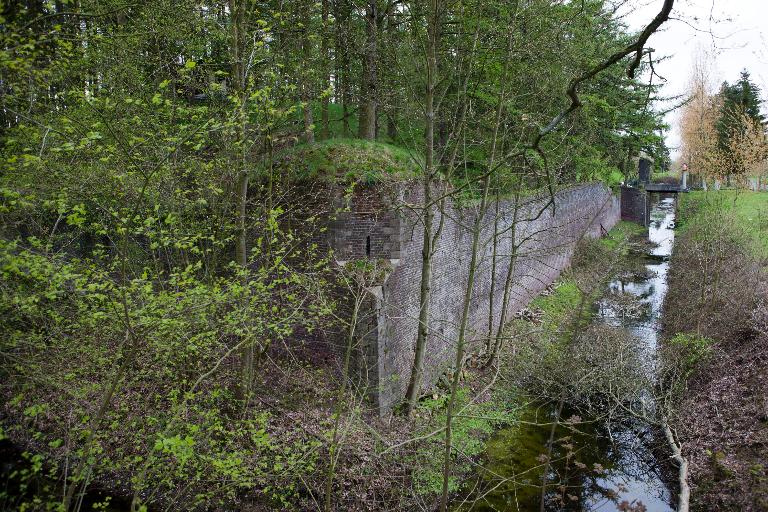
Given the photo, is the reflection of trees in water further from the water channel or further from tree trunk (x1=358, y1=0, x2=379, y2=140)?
tree trunk (x1=358, y1=0, x2=379, y2=140)

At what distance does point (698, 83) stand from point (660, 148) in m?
7.45

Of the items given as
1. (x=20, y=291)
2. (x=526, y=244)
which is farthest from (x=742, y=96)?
Result: (x=20, y=291)

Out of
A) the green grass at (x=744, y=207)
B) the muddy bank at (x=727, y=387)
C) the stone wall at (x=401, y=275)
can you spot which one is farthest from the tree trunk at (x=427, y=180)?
the green grass at (x=744, y=207)

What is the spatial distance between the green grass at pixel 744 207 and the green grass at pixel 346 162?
9.28 m

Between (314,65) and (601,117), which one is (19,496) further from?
(601,117)

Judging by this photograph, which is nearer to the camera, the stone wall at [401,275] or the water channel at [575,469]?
the water channel at [575,469]

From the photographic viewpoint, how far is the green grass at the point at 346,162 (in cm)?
924

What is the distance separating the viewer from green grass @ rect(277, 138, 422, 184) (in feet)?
30.3

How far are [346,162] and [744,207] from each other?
76.6ft

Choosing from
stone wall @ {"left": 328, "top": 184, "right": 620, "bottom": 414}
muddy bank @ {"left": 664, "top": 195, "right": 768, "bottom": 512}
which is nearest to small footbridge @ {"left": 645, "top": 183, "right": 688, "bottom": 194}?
muddy bank @ {"left": 664, "top": 195, "right": 768, "bottom": 512}

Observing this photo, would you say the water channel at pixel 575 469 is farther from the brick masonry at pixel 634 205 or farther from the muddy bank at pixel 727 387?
the brick masonry at pixel 634 205

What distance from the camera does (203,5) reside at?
888 cm

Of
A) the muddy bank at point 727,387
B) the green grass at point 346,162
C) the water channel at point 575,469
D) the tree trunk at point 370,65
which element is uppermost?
the tree trunk at point 370,65

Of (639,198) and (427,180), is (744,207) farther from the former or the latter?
(427,180)
